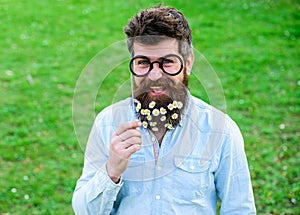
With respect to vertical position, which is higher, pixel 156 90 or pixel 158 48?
pixel 158 48

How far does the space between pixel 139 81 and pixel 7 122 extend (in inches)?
141

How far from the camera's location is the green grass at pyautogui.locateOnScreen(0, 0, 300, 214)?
425cm

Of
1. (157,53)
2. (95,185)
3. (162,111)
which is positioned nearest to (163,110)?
(162,111)

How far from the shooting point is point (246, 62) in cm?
668

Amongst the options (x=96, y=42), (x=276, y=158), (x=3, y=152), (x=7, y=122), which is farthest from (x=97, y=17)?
(x=276, y=158)

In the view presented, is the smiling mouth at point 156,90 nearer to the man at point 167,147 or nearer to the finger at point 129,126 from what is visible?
the man at point 167,147

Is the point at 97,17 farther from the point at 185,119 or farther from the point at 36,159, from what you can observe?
the point at 185,119

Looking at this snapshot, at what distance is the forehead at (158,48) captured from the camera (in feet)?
6.55

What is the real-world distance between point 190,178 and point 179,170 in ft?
0.20

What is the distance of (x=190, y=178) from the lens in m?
2.14

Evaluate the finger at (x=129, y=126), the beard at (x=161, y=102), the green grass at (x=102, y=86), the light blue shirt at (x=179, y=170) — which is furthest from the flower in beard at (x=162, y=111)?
the green grass at (x=102, y=86)

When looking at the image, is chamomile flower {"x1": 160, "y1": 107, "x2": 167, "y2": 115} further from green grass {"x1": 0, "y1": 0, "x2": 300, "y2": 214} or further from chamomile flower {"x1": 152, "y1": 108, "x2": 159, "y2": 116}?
green grass {"x1": 0, "y1": 0, "x2": 300, "y2": 214}

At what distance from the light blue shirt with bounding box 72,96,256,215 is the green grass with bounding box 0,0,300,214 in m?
0.67

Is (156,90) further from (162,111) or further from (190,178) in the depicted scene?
(190,178)
